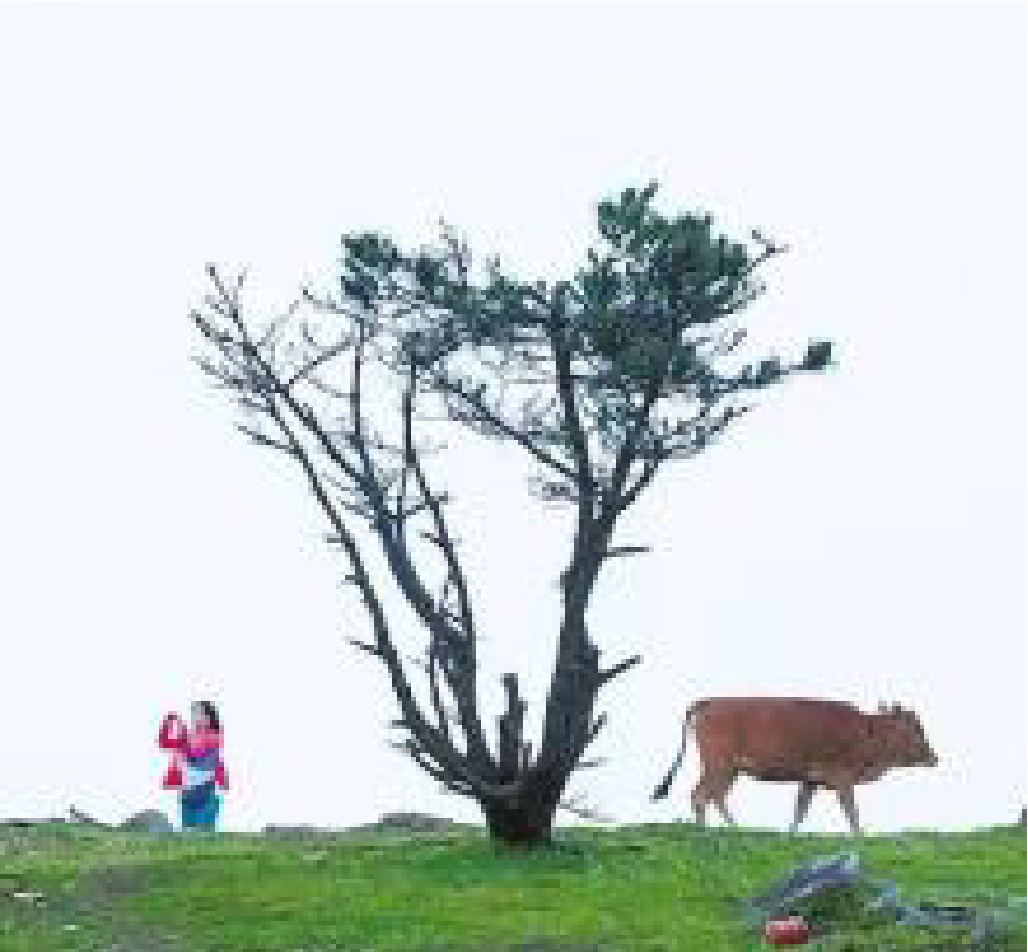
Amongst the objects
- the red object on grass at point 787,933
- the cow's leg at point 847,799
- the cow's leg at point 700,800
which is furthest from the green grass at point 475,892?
the cow's leg at point 847,799

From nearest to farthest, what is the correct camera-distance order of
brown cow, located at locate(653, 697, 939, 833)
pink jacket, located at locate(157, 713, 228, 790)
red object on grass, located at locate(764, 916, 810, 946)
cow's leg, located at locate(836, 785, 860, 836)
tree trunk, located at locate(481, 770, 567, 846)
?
red object on grass, located at locate(764, 916, 810, 946) < tree trunk, located at locate(481, 770, 567, 846) < brown cow, located at locate(653, 697, 939, 833) < cow's leg, located at locate(836, 785, 860, 836) < pink jacket, located at locate(157, 713, 228, 790)

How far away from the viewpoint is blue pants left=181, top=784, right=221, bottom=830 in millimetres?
29219

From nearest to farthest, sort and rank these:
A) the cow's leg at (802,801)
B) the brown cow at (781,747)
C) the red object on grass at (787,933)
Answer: the red object on grass at (787,933) → the brown cow at (781,747) → the cow's leg at (802,801)

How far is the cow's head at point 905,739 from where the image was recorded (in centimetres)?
2756

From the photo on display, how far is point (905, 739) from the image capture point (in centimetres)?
2767

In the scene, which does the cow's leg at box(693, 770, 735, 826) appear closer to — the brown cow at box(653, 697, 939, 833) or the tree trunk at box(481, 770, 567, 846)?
the brown cow at box(653, 697, 939, 833)

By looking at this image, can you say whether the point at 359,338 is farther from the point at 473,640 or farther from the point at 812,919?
the point at 812,919

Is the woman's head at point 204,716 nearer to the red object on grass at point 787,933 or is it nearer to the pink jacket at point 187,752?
the pink jacket at point 187,752

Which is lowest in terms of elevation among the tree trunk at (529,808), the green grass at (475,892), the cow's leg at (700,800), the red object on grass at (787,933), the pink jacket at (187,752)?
the red object on grass at (787,933)

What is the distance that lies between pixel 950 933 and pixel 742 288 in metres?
8.27

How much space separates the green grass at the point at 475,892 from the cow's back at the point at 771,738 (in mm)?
1467

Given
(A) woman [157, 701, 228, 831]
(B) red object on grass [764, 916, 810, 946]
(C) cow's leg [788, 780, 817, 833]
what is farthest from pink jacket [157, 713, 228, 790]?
(B) red object on grass [764, 916, 810, 946]

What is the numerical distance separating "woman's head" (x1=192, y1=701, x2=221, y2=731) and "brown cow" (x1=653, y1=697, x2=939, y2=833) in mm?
5005

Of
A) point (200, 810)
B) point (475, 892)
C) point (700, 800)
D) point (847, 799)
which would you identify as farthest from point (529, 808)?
point (200, 810)
